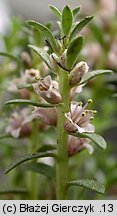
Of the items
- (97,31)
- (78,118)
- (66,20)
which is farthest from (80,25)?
(97,31)

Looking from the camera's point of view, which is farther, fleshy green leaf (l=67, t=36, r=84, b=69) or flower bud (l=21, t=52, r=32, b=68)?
flower bud (l=21, t=52, r=32, b=68)

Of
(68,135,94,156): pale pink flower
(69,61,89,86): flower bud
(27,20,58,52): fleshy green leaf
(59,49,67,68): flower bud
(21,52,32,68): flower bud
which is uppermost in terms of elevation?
(21,52,32,68): flower bud

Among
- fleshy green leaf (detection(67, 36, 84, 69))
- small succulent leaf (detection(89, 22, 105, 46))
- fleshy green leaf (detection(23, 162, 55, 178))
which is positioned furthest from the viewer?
small succulent leaf (detection(89, 22, 105, 46))

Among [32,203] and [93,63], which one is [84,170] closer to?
[93,63]

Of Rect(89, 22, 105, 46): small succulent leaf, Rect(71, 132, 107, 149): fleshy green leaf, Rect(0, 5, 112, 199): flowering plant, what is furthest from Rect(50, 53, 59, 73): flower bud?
Rect(89, 22, 105, 46): small succulent leaf

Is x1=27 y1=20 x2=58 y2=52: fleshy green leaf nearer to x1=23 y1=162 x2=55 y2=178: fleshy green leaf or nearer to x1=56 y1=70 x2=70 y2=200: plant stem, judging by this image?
x1=56 y1=70 x2=70 y2=200: plant stem

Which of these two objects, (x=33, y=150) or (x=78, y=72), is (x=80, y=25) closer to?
(x=78, y=72)
